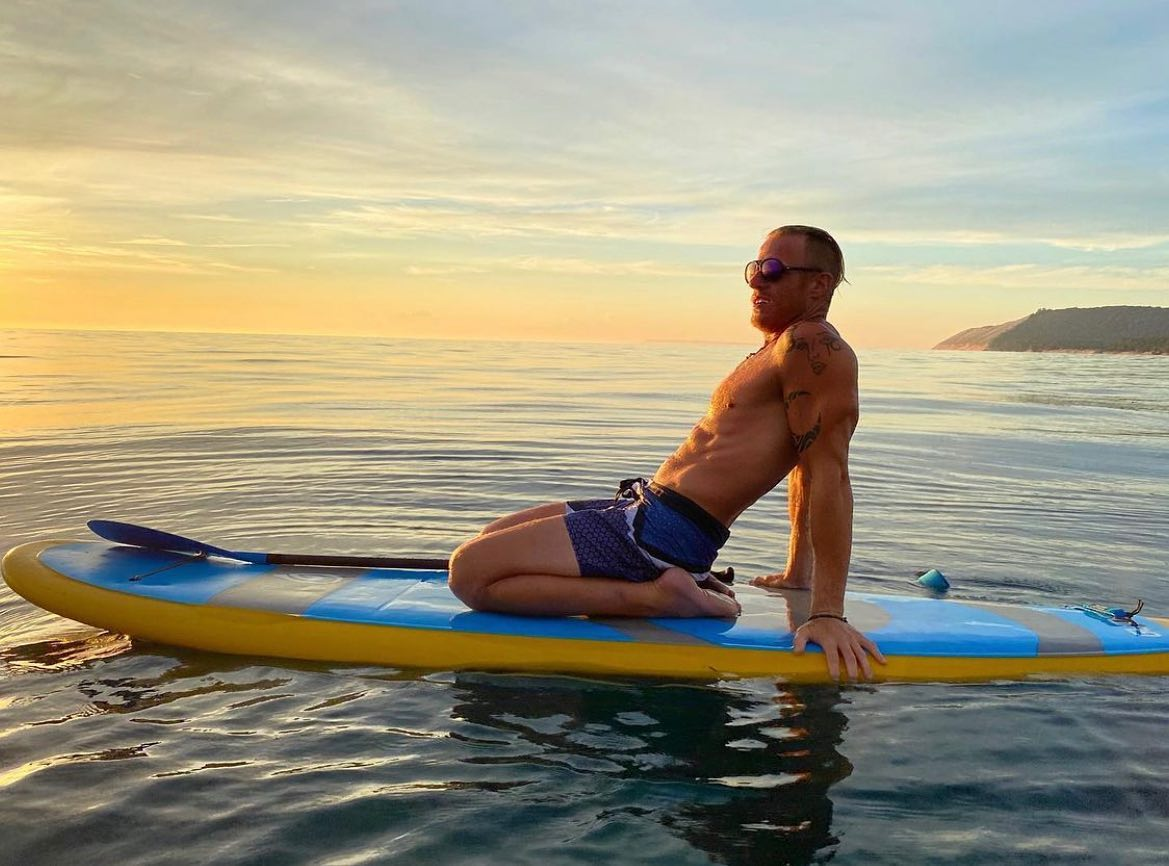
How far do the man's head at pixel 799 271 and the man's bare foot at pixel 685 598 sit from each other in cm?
147

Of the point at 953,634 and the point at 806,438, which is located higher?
the point at 806,438

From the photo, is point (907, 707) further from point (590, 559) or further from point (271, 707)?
point (271, 707)

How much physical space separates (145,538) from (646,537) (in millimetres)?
3150

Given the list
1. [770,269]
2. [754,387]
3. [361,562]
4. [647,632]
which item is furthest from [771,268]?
[361,562]

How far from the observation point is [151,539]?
565 centimetres

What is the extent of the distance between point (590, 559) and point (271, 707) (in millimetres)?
1697

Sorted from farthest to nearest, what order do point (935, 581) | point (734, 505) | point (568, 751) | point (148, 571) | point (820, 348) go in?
point (935, 581) < point (148, 571) < point (734, 505) < point (820, 348) < point (568, 751)

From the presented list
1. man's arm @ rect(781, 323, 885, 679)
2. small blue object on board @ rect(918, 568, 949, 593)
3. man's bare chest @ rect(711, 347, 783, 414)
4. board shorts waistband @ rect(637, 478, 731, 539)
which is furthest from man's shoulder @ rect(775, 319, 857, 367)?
→ small blue object on board @ rect(918, 568, 949, 593)

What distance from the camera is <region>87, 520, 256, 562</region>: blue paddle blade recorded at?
221 inches

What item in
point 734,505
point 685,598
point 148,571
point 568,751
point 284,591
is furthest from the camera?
point 148,571

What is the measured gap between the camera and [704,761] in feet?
12.5

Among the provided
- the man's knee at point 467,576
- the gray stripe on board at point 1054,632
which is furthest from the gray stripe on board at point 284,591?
the gray stripe on board at point 1054,632

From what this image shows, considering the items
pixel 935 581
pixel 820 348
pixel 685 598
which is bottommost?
pixel 935 581

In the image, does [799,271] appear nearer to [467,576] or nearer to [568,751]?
[467,576]
